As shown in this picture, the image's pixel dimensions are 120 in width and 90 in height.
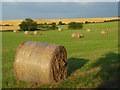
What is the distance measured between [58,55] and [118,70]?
3353 mm

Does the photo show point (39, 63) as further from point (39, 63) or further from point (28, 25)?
point (28, 25)

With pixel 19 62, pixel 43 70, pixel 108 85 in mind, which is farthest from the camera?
pixel 19 62

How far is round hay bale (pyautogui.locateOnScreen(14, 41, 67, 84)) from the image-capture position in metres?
8.40

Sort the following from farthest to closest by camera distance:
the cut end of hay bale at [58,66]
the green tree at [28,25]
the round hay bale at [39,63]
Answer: the green tree at [28,25]
the cut end of hay bale at [58,66]
the round hay bale at [39,63]

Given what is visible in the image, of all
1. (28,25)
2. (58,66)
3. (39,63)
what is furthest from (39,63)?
(28,25)

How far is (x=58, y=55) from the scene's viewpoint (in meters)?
9.08

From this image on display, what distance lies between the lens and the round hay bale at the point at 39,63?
8398 mm

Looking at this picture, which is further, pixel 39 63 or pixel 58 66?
pixel 58 66

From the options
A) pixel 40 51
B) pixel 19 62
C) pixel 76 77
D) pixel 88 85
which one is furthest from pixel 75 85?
pixel 19 62

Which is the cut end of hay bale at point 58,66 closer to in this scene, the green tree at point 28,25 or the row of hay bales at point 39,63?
the row of hay bales at point 39,63

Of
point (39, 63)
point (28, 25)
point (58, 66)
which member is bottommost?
point (58, 66)

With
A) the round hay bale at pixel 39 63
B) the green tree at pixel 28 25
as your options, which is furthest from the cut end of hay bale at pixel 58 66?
the green tree at pixel 28 25

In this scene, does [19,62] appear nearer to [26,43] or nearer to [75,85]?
[26,43]

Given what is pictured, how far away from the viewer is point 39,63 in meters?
8.45
